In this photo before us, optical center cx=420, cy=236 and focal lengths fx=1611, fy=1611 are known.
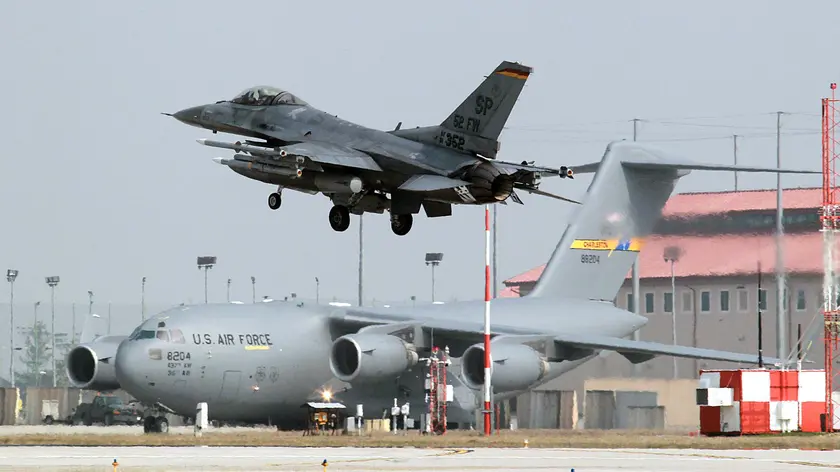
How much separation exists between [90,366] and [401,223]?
26863mm

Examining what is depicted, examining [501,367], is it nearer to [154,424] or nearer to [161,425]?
[161,425]

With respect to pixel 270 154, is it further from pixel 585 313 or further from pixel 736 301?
pixel 736 301

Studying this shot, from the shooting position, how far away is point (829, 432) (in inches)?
1993

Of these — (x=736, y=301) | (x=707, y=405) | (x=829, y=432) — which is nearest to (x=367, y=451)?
(x=707, y=405)

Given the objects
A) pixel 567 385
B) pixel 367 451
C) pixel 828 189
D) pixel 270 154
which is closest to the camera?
pixel 270 154

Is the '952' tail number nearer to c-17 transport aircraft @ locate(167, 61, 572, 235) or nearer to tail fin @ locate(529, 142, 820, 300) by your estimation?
tail fin @ locate(529, 142, 820, 300)

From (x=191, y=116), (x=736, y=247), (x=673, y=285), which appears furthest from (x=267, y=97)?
(x=673, y=285)

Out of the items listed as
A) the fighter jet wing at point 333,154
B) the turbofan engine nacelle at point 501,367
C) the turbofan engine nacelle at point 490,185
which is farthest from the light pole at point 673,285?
the turbofan engine nacelle at point 490,185

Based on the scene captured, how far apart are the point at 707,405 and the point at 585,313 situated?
9744 mm

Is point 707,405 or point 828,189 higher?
point 828,189

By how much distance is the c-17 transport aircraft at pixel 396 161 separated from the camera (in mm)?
30469

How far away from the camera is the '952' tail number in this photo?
60656 mm

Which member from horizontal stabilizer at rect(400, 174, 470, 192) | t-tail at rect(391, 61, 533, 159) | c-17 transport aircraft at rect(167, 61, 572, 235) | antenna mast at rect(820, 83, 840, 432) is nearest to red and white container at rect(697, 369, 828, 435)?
antenna mast at rect(820, 83, 840, 432)

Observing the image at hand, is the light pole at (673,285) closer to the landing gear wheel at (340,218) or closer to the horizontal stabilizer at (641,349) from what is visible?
the horizontal stabilizer at (641,349)
